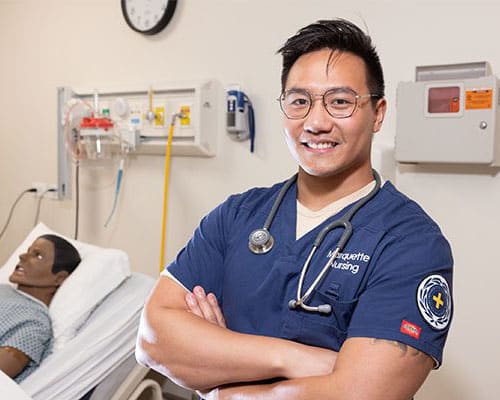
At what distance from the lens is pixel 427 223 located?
→ 3.59 feet

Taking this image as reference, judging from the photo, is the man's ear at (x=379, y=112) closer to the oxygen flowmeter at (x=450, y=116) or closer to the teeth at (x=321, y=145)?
the teeth at (x=321, y=145)

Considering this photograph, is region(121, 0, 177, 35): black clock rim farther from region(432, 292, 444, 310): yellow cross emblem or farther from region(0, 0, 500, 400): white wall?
region(432, 292, 444, 310): yellow cross emblem

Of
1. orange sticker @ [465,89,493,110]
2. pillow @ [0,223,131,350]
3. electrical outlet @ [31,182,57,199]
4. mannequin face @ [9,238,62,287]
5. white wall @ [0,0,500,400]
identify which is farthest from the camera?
electrical outlet @ [31,182,57,199]

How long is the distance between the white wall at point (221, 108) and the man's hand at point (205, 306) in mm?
913

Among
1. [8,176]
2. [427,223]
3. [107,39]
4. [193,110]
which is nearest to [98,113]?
[107,39]

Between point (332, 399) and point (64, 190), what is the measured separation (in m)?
2.25

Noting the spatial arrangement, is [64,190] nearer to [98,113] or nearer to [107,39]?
[98,113]

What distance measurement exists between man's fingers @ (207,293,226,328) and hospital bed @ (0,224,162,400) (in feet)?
2.48

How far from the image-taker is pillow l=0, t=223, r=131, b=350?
78.5 inches

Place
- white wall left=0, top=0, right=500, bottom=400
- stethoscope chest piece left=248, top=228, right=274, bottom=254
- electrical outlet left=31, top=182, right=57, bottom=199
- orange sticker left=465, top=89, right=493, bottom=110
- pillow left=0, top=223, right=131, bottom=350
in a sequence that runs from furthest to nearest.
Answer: electrical outlet left=31, top=182, right=57, bottom=199
pillow left=0, top=223, right=131, bottom=350
white wall left=0, top=0, right=500, bottom=400
orange sticker left=465, top=89, right=493, bottom=110
stethoscope chest piece left=248, top=228, right=274, bottom=254

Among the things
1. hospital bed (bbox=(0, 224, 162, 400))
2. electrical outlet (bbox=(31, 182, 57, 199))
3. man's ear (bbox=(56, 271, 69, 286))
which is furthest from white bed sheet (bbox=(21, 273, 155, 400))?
electrical outlet (bbox=(31, 182, 57, 199))

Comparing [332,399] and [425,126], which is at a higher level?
[425,126]

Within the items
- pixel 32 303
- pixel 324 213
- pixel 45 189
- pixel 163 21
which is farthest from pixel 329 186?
pixel 45 189

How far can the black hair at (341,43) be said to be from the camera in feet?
3.79
